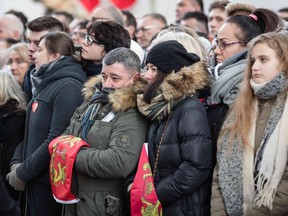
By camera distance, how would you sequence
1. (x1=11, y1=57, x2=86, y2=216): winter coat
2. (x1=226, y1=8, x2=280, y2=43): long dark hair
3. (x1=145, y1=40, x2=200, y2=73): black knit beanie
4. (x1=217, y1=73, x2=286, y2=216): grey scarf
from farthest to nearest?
(x1=11, y1=57, x2=86, y2=216): winter coat → (x1=226, y1=8, x2=280, y2=43): long dark hair → (x1=145, y1=40, x2=200, y2=73): black knit beanie → (x1=217, y1=73, x2=286, y2=216): grey scarf

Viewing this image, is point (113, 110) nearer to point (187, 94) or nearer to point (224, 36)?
point (187, 94)

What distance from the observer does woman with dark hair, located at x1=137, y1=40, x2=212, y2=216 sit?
5035 millimetres

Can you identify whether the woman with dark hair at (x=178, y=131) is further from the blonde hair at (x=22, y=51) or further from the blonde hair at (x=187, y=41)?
the blonde hair at (x=22, y=51)

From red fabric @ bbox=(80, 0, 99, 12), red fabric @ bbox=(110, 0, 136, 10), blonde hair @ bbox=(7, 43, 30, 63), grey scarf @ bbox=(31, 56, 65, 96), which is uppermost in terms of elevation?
grey scarf @ bbox=(31, 56, 65, 96)

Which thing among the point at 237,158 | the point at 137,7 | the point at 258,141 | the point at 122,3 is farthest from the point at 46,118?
the point at 137,7

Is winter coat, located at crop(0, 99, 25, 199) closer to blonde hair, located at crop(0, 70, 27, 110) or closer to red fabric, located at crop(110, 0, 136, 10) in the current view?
blonde hair, located at crop(0, 70, 27, 110)

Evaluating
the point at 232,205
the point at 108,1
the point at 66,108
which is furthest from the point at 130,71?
the point at 108,1

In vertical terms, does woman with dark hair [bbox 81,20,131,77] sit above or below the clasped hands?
above

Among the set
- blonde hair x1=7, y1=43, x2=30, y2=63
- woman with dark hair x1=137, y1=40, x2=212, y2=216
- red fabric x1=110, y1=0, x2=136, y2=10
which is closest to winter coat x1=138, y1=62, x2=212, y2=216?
woman with dark hair x1=137, y1=40, x2=212, y2=216

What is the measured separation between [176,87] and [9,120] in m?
2.20

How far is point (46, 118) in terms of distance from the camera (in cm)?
616

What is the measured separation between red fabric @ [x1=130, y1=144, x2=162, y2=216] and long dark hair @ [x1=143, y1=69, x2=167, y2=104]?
1.67 ft

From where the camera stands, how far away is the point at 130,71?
561 centimetres

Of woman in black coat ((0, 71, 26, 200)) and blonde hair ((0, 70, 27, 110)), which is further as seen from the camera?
blonde hair ((0, 70, 27, 110))
